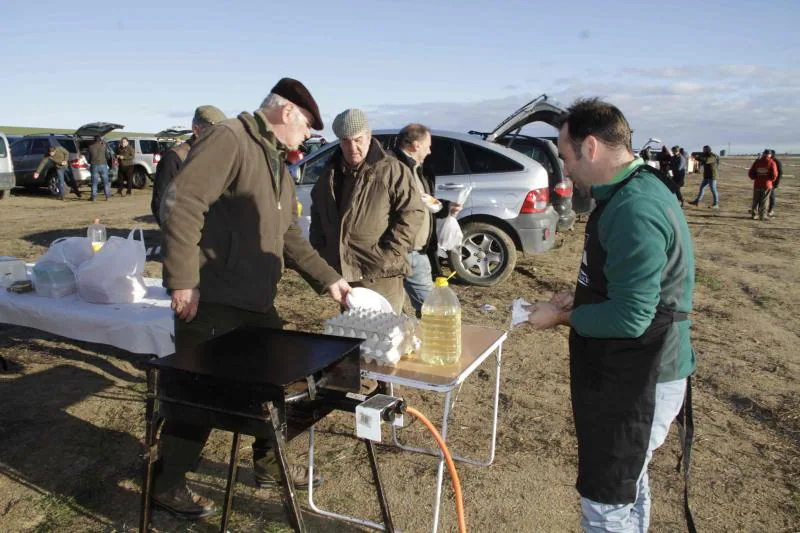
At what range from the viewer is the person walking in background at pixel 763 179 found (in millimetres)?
14444

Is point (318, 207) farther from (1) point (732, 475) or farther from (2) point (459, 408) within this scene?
(1) point (732, 475)

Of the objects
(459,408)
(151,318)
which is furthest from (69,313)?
(459,408)

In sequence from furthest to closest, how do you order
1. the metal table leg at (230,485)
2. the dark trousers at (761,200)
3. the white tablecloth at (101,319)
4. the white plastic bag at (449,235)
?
the dark trousers at (761,200) < the white plastic bag at (449,235) < the white tablecloth at (101,319) < the metal table leg at (230,485)

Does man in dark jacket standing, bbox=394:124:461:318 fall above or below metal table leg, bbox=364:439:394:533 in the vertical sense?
above

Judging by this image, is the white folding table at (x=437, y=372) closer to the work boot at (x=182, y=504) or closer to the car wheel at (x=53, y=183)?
the work boot at (x=182, y=504)

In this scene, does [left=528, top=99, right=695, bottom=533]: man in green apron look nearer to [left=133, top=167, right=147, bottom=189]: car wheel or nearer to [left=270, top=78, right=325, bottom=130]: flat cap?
[left=270, top=78, right=325, bottom=130]: flat cap

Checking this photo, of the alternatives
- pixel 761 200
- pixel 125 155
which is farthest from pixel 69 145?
pixel 761 200

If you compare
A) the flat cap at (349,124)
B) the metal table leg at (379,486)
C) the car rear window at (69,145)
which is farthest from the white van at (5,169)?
the metal table leg at (379,486)

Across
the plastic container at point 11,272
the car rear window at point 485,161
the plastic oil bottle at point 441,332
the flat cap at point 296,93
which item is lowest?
the plastic container at point 11,272

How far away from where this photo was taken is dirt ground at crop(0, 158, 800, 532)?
2.96m

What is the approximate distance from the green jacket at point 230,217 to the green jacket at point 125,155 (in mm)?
18417

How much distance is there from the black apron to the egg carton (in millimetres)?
839

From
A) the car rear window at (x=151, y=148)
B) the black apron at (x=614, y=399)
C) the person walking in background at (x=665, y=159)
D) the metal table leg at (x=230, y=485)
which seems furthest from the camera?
the person walking in background at (x=665, y=159)

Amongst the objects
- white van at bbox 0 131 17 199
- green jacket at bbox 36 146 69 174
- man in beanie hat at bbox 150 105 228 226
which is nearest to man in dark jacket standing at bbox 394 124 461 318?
man in beanie hat at bbox 150 105 228 226
